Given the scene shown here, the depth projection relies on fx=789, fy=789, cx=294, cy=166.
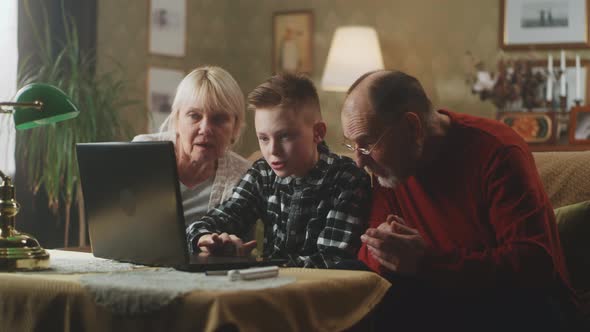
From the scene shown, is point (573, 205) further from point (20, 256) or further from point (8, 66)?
point (8, 66)

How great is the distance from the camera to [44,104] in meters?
1.82

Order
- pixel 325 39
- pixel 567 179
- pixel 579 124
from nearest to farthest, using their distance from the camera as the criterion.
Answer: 1. pixel 567 179
2. pixel 579 124
3. pixel 325 39

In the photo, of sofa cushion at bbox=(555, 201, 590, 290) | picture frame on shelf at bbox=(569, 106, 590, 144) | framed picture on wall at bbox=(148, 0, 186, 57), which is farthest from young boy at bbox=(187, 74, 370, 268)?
framed picture on wall at bbox=(148, 0, 186, 57)

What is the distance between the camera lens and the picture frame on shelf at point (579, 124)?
12.6ft

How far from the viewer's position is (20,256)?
1630 mm

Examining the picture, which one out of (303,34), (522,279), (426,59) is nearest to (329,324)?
(522,279)

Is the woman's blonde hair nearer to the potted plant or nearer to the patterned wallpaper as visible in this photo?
the potted plant

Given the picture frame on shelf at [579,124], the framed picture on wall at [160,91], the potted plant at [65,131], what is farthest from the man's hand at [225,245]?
the framed picture on wall at [160,91]

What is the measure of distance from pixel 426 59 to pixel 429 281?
307 cm

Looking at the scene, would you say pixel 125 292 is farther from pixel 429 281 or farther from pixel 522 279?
pixel 522 279

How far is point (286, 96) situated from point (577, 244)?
0.82 metres

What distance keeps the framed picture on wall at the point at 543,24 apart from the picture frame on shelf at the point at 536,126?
526 mm

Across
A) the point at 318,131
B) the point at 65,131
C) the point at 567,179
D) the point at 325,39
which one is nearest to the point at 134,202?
the point at 318,131

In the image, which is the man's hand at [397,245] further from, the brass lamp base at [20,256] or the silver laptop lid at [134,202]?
the brass lamp base at [20,256]
